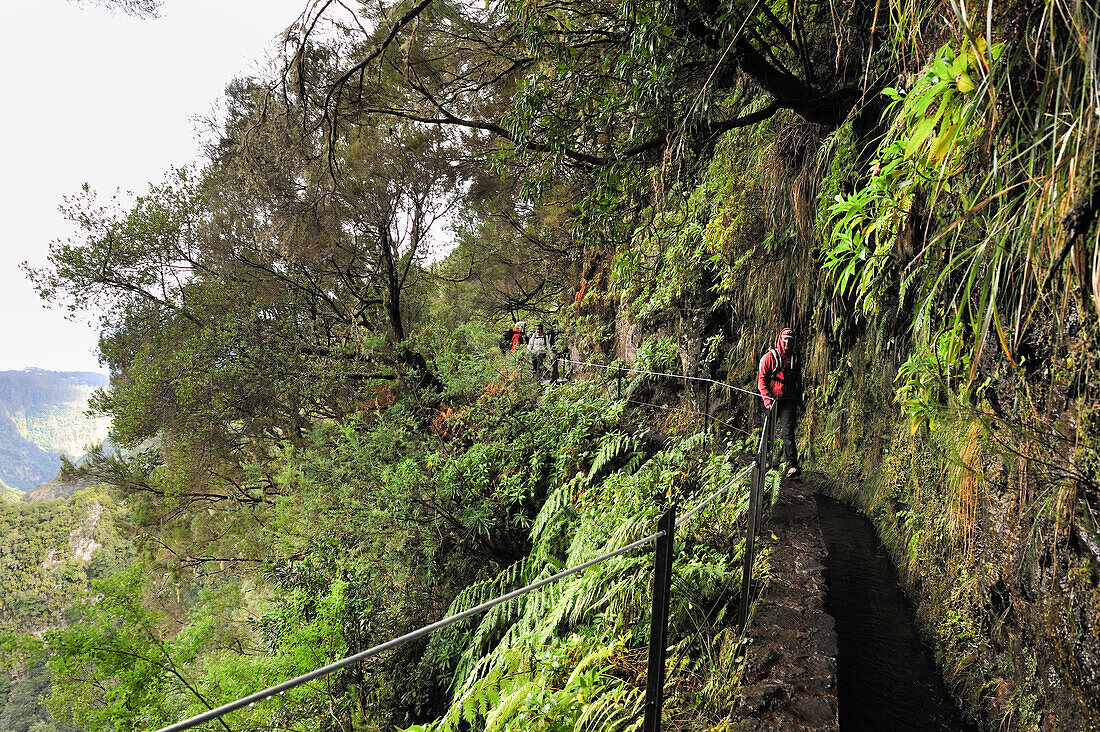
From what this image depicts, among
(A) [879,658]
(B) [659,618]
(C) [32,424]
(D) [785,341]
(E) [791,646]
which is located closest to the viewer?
(B) [659,618]

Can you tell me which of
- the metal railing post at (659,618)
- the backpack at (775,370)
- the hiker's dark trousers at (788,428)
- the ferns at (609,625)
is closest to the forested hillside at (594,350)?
the ferns at (609,625)

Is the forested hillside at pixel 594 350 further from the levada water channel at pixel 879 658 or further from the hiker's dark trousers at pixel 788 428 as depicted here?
A: the hiker's dark trousers at pixel 788 428

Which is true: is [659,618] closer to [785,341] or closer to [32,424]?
[785,341]

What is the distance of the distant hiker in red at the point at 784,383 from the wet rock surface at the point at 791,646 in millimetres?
2021

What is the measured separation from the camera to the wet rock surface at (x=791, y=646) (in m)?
2.05

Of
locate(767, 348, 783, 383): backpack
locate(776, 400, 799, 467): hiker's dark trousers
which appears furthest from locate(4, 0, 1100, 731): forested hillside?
locate(767, 348, 783, 383): backpack

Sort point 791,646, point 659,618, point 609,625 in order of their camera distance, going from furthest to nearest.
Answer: point 609,625
point 791,646
point 659,618

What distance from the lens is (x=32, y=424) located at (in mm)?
130125

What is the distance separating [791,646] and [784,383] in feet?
11.4

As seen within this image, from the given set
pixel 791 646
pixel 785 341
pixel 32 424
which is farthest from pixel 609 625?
pixel 32 424

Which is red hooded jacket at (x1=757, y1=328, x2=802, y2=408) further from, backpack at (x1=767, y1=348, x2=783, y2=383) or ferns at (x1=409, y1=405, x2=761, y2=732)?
ferns at (x1=409, y1=405, x2=761, y2=732)

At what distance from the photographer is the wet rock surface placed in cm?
205

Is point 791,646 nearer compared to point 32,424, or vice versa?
point 791,646

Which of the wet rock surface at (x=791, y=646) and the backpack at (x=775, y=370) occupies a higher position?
the backpack at (x=775, y=370)
